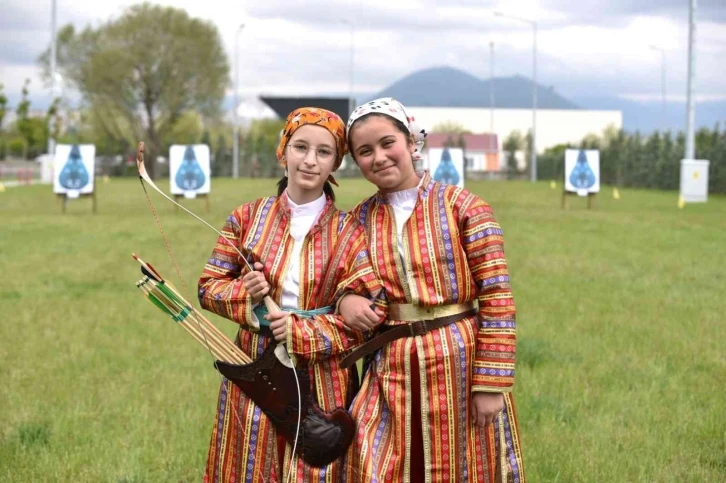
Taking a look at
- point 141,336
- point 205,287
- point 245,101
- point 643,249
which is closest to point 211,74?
point 245,101

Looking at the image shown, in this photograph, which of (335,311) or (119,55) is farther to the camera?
(119,55)

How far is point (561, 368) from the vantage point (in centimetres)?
582

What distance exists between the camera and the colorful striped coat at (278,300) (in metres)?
2.82

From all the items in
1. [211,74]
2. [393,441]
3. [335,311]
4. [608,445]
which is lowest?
[608,445]

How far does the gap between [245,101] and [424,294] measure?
237ft

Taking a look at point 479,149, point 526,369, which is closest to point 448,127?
point 479,149

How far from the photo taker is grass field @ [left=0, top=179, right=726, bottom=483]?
4227 millimetres

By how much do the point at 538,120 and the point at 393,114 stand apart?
Answer: 286 feet

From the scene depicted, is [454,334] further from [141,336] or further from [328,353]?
[141,336]

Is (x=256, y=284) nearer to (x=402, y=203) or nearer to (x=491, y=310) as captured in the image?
(x=402, y=203)

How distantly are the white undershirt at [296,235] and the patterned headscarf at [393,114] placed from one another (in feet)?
0.81

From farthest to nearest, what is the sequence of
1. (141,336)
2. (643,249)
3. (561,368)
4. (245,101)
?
1. (245,101)
2. (643,249)
3. (141,336)
4. (561,368)

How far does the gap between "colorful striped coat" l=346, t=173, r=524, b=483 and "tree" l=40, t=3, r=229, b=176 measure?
48.3 m

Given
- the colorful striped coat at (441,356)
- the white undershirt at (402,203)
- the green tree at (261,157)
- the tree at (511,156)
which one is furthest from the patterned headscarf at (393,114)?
the tree at (511,156)
